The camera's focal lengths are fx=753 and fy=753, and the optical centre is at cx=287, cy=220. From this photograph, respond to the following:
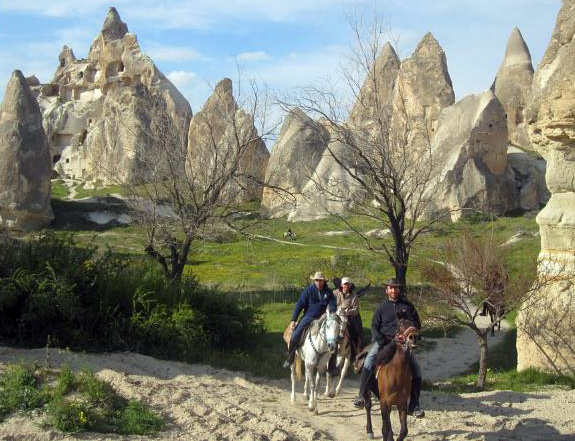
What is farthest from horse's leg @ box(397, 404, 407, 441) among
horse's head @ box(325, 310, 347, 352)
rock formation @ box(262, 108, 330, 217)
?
rock formation @ box(262, 108, 330, 217)

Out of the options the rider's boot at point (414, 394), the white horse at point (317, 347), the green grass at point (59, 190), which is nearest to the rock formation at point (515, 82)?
the green grass at point (59, 190)

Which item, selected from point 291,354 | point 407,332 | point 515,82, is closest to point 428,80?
point 515,82

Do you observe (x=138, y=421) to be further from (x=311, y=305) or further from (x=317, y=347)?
(x=311, y=305)

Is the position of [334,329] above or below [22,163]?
below

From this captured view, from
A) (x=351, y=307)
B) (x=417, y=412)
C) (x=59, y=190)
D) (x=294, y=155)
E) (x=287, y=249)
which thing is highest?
(x=294, y=155)

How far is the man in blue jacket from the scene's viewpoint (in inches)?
320

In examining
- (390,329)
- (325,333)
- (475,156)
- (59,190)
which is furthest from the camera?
(59,190)

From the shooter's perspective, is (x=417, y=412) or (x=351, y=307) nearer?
(x=417, y=412)

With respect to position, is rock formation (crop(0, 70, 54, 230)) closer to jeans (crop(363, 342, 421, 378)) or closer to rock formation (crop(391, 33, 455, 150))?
rock formation (crop(391, 33, 455, 150))

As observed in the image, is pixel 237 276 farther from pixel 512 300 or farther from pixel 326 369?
pixel 326 369

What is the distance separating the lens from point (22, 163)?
30.1 meters

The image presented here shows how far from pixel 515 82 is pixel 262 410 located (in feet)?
134

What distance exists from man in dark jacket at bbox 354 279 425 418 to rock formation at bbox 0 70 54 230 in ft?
82.5

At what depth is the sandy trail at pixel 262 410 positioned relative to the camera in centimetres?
677
